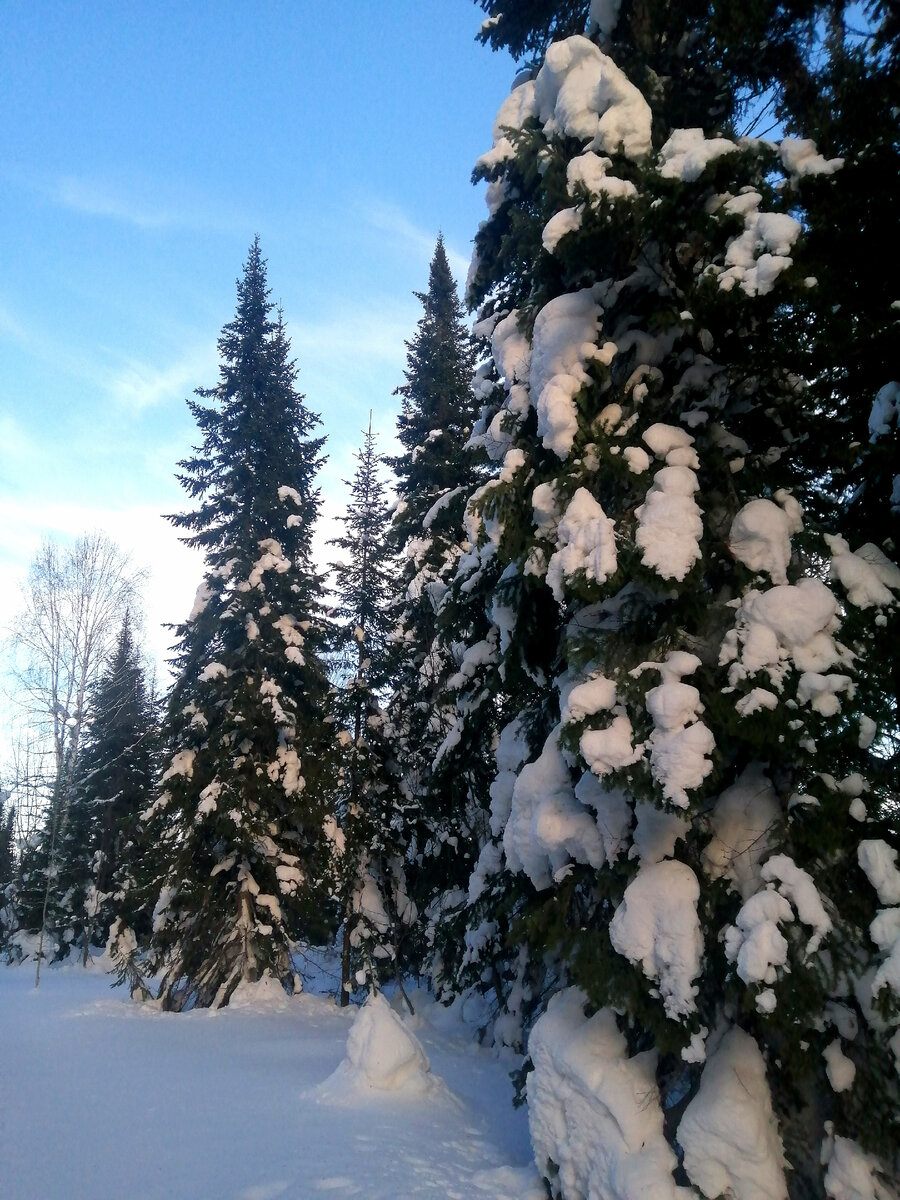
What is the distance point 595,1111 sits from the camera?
5.21 m

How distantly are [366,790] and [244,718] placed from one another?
3300 mm

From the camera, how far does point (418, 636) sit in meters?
16.9

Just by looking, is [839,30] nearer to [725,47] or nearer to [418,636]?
[725,47]

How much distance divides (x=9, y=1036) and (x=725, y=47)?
17.1 meters

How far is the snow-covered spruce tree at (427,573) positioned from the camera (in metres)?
14.7

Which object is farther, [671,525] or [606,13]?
[606,13]

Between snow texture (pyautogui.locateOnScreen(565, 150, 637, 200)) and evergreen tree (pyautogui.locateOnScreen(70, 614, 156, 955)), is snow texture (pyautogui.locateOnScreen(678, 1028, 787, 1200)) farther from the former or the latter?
evergreen tree (pyautogui.locateOnScreen(70, 614, 156, 955))

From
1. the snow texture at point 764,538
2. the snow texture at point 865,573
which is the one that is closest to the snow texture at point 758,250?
the snow texture at point 764,538

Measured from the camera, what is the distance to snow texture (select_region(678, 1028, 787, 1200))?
4.43m

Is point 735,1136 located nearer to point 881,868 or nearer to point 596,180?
point 881,868

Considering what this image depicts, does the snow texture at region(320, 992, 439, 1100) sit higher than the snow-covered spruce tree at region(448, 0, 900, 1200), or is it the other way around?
the snow-covered spruce tree at region(448, 0, 900, 1200)

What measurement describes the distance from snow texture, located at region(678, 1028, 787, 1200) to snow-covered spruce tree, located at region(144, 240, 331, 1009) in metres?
11.7

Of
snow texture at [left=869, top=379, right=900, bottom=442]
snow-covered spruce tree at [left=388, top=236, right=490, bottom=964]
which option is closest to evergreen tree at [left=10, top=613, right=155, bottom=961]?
snow-covered spruce tree at [left=388, top=236, right=490, bottom=964]

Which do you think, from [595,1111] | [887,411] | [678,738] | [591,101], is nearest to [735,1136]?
[595,1111]
